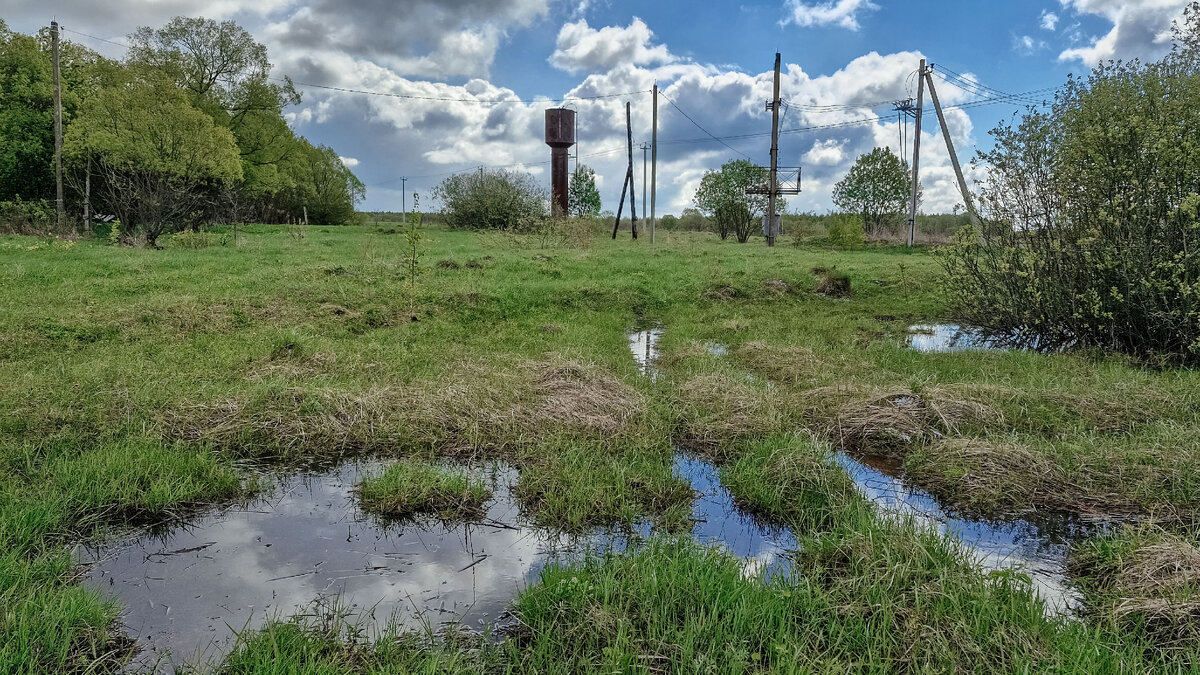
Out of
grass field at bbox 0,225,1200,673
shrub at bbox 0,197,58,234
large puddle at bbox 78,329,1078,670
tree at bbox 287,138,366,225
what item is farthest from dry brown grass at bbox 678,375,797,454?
tree at bbox 287,138,366,225

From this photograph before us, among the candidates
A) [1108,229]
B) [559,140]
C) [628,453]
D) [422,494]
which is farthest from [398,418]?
[559,140]

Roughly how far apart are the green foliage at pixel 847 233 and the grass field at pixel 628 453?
22691 millimetres

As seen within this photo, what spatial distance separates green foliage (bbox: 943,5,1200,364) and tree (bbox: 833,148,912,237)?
3301 cm

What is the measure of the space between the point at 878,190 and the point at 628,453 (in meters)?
42.3

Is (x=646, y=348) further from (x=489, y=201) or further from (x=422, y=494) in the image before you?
(x=489, y=201)

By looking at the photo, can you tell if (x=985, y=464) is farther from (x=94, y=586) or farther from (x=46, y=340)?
(x=46, y=340)

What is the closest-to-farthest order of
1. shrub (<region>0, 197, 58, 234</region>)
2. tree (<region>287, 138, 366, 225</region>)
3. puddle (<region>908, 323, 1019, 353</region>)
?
puddle (<region>908, 323, 1019, 353</region>), shrub (<region>0, 197, 58, 234</region>), tree (<region>287, 138, 366, 225</region>)

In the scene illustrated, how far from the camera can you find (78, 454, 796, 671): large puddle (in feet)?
10.4

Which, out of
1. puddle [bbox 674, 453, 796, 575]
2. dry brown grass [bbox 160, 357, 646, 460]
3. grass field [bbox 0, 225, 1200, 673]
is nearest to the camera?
grass field [bbox 0, 225, 1200, 673]

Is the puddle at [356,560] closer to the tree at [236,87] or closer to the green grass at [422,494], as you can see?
the green grass at [422,494]

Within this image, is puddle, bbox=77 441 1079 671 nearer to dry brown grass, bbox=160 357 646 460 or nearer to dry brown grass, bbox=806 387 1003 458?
dry brown grass, bbox=160 357 646 460

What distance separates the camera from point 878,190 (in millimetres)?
42219

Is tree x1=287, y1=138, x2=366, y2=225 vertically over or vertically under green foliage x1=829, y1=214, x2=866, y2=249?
over

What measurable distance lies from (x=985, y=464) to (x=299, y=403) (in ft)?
19.3
